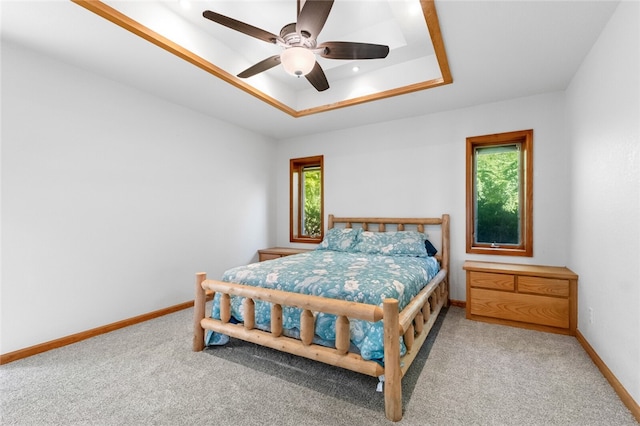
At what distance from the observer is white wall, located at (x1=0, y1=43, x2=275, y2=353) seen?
2273 mm

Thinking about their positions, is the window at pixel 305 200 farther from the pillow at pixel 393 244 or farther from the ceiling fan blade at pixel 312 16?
the ceiling fan blade at pixel 312 16

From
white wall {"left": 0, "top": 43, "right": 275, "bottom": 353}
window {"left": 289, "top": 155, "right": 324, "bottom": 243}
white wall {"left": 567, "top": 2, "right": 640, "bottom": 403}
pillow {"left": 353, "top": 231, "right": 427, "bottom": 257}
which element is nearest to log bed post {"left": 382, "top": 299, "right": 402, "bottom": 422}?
white wall {"left": 567, "top": 2, "right": 640, "bottom": 403}

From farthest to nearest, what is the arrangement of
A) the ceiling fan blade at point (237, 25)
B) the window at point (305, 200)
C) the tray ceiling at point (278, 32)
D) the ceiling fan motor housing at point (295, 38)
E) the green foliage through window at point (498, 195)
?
the window at point (305, 200) → the green foliage through window at point (498, 195) → the tray ceiling at point (278, 32) → the ceiling fan motor housing at point (295, 38) → the ceiling fan blade at point (237, 25)

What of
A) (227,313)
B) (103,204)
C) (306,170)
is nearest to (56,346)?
(103,204)

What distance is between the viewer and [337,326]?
1.76 metres

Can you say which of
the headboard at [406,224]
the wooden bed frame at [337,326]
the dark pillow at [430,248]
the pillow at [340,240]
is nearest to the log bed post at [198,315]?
the wooden bed frame at [337,326]

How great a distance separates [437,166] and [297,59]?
8.10 ft

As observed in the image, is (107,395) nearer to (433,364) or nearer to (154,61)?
(433,364)

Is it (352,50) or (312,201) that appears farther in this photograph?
(312,201)

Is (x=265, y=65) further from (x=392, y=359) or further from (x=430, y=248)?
(x=430, y=248)

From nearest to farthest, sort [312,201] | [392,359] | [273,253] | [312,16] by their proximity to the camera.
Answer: [392,359] → [312,16] → [273,253] → [312,201]

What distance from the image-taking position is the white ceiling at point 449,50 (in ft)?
6.27

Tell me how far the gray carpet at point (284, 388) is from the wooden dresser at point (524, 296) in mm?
246

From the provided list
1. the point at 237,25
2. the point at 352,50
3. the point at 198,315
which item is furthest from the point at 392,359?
the point at 237,25
